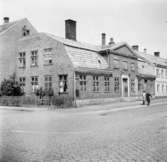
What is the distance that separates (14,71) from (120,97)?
14.0 metres

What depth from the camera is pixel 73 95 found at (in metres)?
25.1

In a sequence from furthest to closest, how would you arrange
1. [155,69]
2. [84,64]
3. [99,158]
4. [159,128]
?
1. [155,69]
2. [84,64]
3. [159,128]
4. [99,158]

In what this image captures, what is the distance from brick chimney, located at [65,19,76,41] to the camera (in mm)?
30734

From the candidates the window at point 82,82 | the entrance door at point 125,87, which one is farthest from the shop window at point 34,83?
the entrance door at point 125,87

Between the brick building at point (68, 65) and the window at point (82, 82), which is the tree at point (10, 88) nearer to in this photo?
the brick building at point (68, 65)

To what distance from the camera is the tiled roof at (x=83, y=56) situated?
26469mm

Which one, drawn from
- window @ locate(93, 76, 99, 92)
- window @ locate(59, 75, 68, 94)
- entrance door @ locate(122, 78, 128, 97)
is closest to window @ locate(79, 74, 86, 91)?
window @ locate(59, 75, 68, 94)

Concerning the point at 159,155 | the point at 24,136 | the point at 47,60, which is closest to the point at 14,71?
the point at 47,60

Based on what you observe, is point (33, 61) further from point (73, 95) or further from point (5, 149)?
point (5, 149)

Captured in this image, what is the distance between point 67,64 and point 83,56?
278 cm

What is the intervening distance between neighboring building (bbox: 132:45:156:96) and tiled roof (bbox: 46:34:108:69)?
957 centimetres

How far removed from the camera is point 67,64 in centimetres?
2583

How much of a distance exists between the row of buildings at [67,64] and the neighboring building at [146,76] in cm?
38

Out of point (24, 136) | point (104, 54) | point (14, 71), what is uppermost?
point (104, 54)
